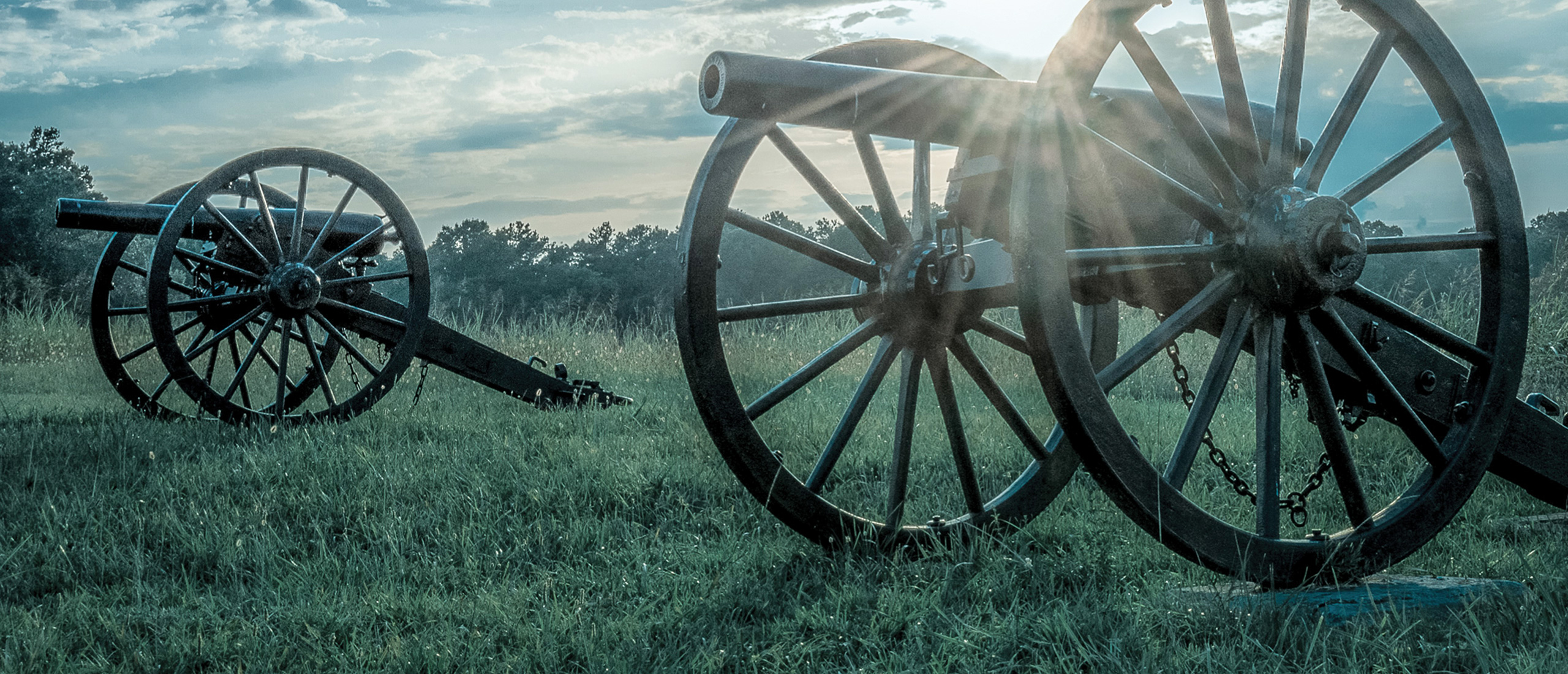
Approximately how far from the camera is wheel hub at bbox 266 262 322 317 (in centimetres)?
570

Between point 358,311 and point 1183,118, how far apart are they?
4.66 m

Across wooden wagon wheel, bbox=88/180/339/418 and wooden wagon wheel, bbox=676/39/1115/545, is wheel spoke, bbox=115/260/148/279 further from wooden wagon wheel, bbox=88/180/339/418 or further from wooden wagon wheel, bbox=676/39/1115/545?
wooden wagon wheel, bbox=676/39/1115/545

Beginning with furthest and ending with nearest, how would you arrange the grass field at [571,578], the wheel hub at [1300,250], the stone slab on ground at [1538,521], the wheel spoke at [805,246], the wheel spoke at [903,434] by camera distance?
the stone slab on ground at [1538,521] → the wheel spoke at [903,434] → the wheel spoke at [805,246] → the wheel hub at [1300,250] → the grass field at [571,578]

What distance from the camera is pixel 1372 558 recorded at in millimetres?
2939

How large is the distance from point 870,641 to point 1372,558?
1.46m

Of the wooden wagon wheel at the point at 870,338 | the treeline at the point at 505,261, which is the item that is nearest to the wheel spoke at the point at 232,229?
the wooden wagon wheel at the point at 870,338

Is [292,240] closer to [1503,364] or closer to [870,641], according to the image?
[870,641]

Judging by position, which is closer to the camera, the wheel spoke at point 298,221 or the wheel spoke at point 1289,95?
the wheel spoke at point 1289,95

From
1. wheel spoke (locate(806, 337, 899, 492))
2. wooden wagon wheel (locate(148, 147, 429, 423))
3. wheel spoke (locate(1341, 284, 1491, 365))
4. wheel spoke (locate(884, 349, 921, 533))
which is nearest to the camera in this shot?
wheel spoke (locate(1341, 284, 1491, 365))

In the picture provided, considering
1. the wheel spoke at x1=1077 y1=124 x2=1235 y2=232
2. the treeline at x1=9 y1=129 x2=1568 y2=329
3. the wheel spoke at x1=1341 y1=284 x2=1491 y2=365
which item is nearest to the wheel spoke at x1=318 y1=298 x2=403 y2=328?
the wheel spoke at x1=1077 y1=124 x2=1235 y2=232

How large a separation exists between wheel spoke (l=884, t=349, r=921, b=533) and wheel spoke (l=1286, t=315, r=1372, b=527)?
1.11 meters

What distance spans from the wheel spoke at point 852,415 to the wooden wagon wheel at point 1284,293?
738 mm

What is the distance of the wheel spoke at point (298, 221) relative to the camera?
573 cm

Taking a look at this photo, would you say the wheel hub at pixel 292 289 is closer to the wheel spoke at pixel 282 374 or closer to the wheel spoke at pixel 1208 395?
the wheel spoke at pixel 282 374
